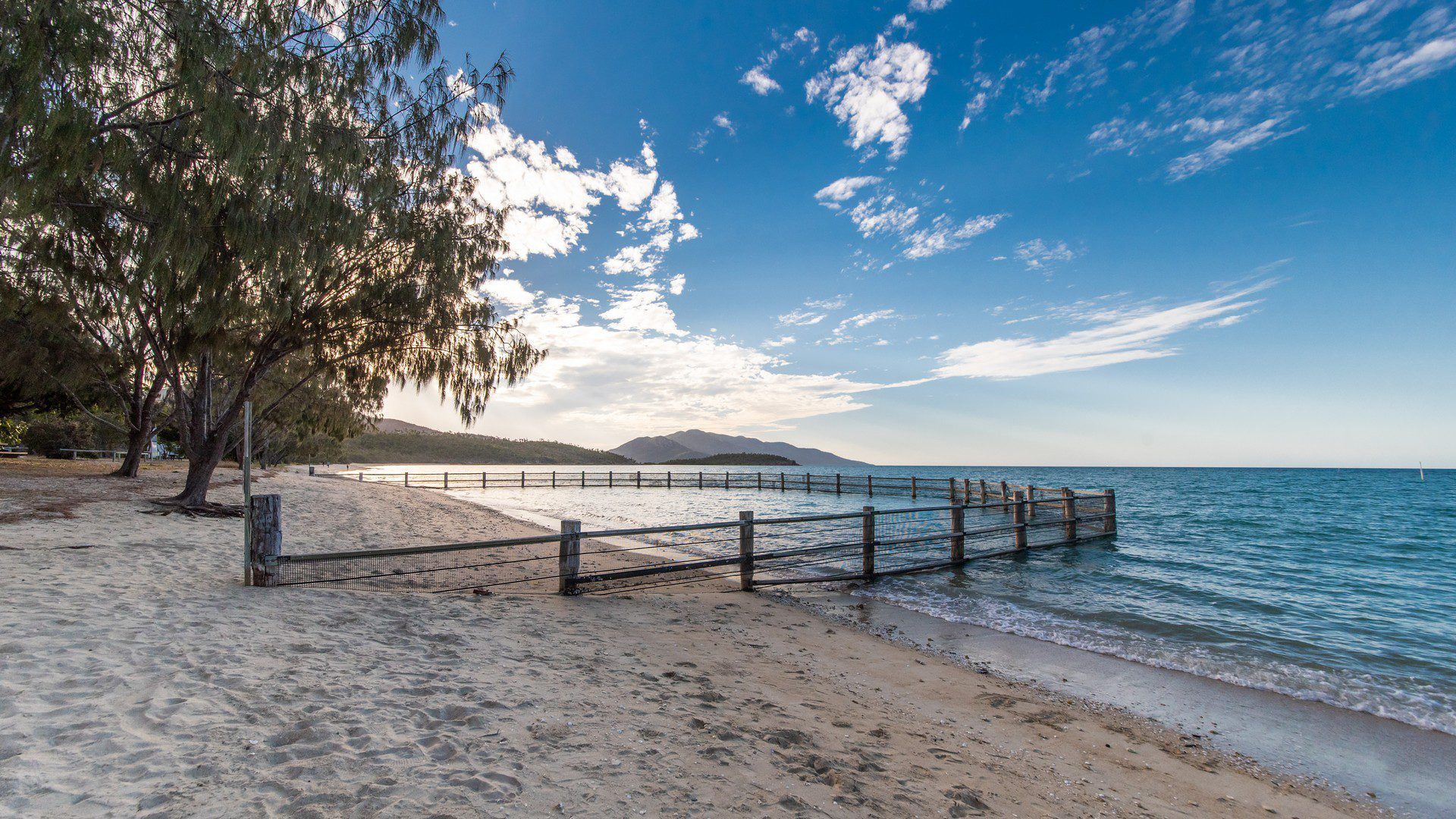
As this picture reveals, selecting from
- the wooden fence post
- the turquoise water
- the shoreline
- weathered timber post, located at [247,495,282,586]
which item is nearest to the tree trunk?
weathered timber post, located at [247,495,282,586]

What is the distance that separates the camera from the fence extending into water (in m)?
7.11

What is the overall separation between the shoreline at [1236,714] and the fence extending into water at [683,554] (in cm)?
220

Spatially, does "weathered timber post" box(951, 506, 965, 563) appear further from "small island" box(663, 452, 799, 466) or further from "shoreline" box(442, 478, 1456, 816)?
"small island" box(663, 452, 799, 466)

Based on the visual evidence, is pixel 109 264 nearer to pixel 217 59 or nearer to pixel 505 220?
pixel 217 59

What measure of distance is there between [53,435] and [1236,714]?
205ft

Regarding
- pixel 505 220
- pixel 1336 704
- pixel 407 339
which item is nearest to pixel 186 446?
pixel 407 339

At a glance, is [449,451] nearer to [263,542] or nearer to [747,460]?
[747,460]

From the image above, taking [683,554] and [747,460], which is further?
[747,460]

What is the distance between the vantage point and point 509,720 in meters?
3.85

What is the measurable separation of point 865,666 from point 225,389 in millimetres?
23064

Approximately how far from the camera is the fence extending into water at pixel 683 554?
7.11 meters

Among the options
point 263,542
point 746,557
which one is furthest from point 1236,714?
point 263,542

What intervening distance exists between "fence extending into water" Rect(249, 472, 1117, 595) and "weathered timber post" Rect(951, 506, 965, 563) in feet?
0.07

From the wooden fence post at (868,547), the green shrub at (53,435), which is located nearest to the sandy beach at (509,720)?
the wooden fence post at (868,547)
